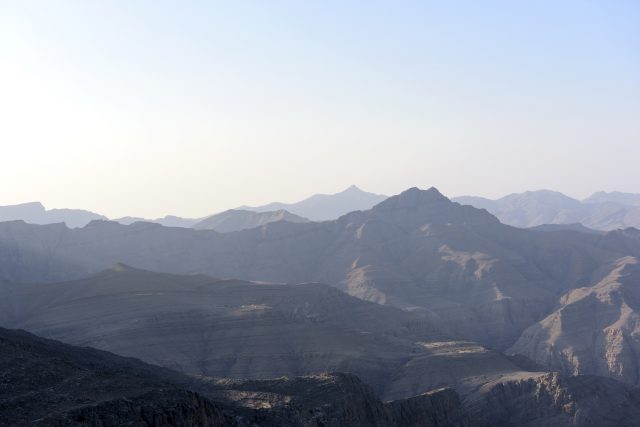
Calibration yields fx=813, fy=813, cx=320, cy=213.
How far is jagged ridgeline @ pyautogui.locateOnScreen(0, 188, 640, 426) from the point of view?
5481 cm

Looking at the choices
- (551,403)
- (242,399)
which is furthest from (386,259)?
(242,399)

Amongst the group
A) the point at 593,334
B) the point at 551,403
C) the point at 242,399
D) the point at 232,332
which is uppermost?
the point at 232,332

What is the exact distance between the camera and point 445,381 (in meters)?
86.6

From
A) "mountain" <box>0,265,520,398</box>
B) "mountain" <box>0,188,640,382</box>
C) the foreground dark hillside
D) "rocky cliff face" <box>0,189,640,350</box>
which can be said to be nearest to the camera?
the foreground dark hillside

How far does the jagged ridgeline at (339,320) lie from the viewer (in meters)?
54.8

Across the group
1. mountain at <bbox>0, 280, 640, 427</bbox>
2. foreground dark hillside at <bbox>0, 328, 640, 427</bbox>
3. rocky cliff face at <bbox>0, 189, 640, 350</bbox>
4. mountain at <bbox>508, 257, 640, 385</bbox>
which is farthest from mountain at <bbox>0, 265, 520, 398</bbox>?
rocky cliff face at <bbox>0, 189, 640, 350</bbox>

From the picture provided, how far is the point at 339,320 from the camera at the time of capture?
4658 inches

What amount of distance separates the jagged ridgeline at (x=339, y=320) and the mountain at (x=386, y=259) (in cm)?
50

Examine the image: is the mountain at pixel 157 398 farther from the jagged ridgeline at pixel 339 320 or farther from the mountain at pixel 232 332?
the mountain at pixel 232 332

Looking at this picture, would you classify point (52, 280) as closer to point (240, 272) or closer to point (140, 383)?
point (240, 272)

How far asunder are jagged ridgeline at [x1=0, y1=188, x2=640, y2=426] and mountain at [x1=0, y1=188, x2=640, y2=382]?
0.50 meters

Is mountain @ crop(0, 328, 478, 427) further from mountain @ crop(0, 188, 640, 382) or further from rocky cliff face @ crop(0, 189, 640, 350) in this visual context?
rocky cliff face @ crop(0, 189, 640, 350)

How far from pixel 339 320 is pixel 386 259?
61324 millimetres

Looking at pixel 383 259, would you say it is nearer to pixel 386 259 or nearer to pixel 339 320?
pixel 386 259
